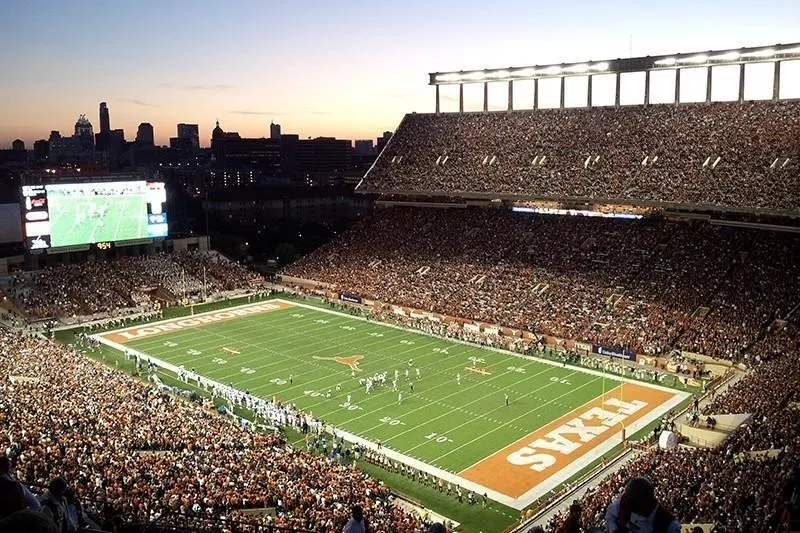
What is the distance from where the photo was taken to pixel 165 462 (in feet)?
59.0

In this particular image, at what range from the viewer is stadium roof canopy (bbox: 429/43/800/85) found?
42.9 metres

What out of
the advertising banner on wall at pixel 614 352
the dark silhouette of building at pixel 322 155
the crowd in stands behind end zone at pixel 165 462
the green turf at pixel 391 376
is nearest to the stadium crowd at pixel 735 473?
the crowd in stands behind end zone at pixel 165 462

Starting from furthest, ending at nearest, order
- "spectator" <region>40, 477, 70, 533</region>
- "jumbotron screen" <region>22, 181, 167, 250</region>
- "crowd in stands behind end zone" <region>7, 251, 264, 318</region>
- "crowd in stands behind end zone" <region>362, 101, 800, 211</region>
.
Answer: "jumbotron screen" <region>22, 181, 167, 250</region> < "crowd in stands behind end zone" <region>7, 251, 264, 318</region> < "crowd in stands behind end zone" <region>362, 101, 800, 211</region> < "spectator" <region>40, 477, 70, 533</region>

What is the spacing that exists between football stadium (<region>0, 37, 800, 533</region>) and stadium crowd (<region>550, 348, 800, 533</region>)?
0.10m

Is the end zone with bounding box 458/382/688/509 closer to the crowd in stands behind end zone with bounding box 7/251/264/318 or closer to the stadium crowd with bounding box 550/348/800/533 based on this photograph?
the stadium crowd with bounding box 550/348/800/533

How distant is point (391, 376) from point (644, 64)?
29573 millimetres

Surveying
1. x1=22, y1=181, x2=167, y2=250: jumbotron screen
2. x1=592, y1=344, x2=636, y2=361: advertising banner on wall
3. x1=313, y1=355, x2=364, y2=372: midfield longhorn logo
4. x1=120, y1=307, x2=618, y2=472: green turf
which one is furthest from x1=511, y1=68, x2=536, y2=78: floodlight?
x1=313, y1=355, x2=364, y2=372: midfield longhorn logo

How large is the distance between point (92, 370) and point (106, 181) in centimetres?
2384

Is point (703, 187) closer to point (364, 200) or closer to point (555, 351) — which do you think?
point (555, 351)

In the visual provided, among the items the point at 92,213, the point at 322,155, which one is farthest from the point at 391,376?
the point at 322,155

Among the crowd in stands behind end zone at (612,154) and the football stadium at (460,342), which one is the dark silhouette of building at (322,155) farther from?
the crowd in stands behind end zone at (612,154)

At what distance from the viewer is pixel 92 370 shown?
28062 millimetres

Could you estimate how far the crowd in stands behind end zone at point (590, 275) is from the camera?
34969 millimetres

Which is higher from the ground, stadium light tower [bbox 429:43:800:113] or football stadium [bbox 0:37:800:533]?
→ stadium light tower [bbox 429:43:800:113]
